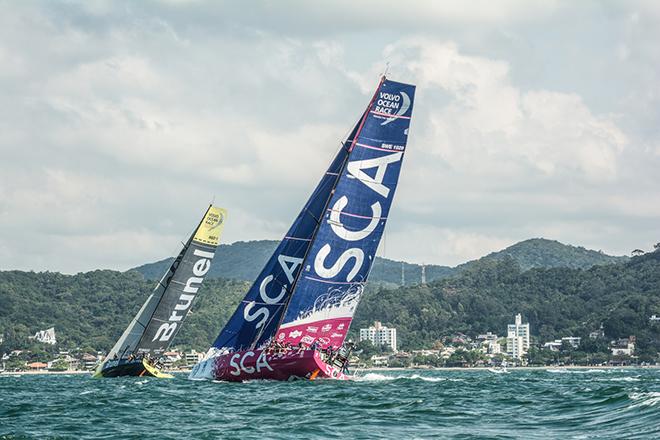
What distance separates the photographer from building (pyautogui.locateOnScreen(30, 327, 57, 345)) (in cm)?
18012

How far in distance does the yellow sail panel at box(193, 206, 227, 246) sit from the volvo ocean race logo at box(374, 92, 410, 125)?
18.2 m

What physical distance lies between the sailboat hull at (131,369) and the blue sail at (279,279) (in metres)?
12.0

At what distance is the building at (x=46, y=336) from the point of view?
18012 cm

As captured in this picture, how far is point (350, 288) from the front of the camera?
4900cm

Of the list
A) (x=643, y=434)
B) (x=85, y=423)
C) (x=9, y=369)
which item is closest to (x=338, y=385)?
(x=85, y=423)

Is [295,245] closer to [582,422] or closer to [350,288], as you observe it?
[350,288]

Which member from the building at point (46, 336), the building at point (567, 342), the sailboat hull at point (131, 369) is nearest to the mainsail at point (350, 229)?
the sailboat hull at point (131, 369)

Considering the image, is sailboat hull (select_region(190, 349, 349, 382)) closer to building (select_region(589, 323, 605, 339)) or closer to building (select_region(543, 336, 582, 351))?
building (select_region(543, 336, 582, 351))

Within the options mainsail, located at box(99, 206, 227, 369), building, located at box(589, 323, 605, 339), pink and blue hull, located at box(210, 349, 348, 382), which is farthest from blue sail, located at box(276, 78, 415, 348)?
building, located at box(589, 323, 605, 339)

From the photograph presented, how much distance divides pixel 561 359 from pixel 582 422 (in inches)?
6030

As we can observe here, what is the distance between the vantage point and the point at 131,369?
61.9 m

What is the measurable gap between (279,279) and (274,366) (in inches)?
175

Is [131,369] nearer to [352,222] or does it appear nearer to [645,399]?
[352,222]

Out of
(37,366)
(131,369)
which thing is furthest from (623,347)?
(131,369)
